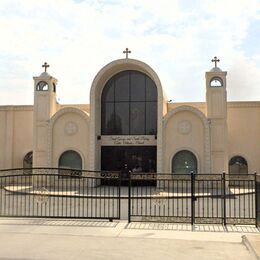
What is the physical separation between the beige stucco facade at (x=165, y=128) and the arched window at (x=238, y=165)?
293 mm

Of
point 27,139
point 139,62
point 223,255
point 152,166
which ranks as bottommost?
point 223,255

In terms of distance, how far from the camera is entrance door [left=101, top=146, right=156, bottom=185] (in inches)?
1153

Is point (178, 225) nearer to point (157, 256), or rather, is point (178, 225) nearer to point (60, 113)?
point (157, 256)

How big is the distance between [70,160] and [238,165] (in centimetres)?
1199

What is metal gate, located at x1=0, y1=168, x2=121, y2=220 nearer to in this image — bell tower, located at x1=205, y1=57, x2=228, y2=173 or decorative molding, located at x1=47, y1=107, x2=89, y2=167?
decorative molding, located at x1=47, y1=107, x2=89, y2=167

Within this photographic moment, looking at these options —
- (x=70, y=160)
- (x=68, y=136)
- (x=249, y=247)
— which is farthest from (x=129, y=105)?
(x=249, y=247)

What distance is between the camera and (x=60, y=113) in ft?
98.9

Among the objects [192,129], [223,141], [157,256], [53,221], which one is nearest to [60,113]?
[192,129]

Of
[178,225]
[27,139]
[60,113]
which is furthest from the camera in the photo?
[27,139]

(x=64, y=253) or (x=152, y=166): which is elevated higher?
(x=152, y=166)

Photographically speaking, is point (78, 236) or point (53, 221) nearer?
point (78, 236)

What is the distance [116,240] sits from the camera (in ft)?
33.2

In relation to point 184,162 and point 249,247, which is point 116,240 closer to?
point 249,247

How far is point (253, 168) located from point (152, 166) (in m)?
7.33
